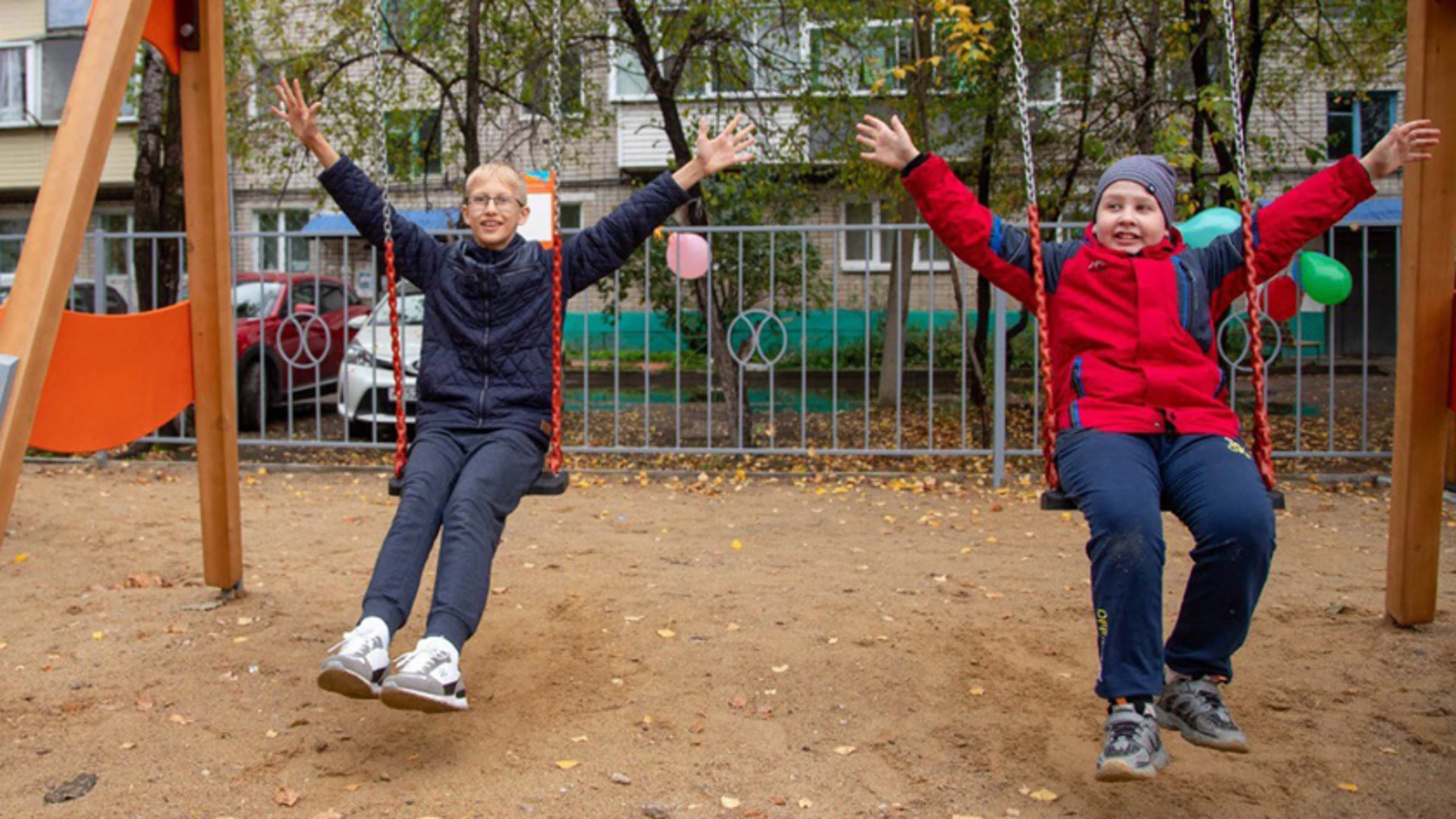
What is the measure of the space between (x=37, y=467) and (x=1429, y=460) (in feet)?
27.7

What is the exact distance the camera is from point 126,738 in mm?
3279

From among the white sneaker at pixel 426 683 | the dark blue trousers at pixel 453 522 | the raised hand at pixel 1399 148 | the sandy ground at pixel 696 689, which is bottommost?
the sandy ground at pixel 696 689

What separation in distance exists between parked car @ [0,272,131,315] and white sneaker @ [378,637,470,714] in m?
7.04

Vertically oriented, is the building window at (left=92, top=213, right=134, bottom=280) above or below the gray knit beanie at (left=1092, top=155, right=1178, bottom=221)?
above

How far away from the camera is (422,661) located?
9.34 feet

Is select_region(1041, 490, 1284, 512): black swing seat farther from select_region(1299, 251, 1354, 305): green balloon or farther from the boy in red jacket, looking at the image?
select_region(1299, 251, 1354, 305): green balloon

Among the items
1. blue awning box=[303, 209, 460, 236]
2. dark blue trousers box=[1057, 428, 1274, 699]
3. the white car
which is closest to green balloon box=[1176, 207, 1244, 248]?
dark blue trousers box=[1057, 428, 1274, 699]

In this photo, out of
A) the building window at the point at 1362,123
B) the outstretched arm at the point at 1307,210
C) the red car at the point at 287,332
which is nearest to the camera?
the outstretched arm at the point at 1307,210

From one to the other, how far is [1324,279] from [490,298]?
5745 mm

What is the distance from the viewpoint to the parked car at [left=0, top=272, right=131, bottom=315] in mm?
9352

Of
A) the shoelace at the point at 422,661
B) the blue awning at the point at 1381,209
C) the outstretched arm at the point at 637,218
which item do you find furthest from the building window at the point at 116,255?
the blue awning at the point at 1381,209

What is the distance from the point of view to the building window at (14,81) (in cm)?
2406

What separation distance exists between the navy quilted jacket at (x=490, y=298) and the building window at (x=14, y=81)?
24.4 metres

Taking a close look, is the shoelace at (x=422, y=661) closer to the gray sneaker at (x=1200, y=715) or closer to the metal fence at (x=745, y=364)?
the gray sneaker at (x=1200, y=715)
